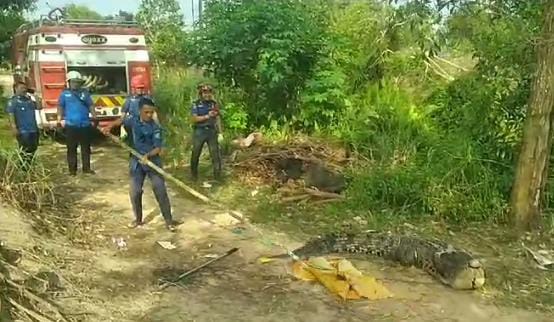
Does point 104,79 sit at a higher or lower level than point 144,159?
higher

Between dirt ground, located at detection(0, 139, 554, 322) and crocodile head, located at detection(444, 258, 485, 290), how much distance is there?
0.08 metres

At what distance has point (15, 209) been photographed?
6461mm

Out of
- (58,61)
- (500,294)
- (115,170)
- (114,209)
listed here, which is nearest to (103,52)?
(58,61)

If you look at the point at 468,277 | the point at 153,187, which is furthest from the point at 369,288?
the point at 153,187

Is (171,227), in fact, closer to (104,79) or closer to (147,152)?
(147,152)

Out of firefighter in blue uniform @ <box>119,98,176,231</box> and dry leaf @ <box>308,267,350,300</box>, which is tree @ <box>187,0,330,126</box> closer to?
firefighter in blue uniform @ <box>119,98,176,231</box>

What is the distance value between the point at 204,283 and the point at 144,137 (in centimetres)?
203

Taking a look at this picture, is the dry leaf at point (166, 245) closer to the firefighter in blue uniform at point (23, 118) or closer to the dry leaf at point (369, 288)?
the dry leaf at point (369, 288)

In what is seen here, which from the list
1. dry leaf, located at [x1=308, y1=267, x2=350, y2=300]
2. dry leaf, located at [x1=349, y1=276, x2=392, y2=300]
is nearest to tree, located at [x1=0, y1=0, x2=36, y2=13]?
dry leaf, located at [x1=308, y1=267, x2=350, y2=300]

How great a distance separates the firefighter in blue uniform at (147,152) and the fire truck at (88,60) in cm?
472

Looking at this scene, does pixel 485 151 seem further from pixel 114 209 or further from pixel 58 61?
pixel 58 61

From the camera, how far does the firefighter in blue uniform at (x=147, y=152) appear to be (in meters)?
6.66

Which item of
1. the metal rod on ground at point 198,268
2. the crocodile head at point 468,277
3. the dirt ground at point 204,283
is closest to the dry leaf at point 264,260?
the dirt ground at point 204,283

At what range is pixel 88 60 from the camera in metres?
11.4
